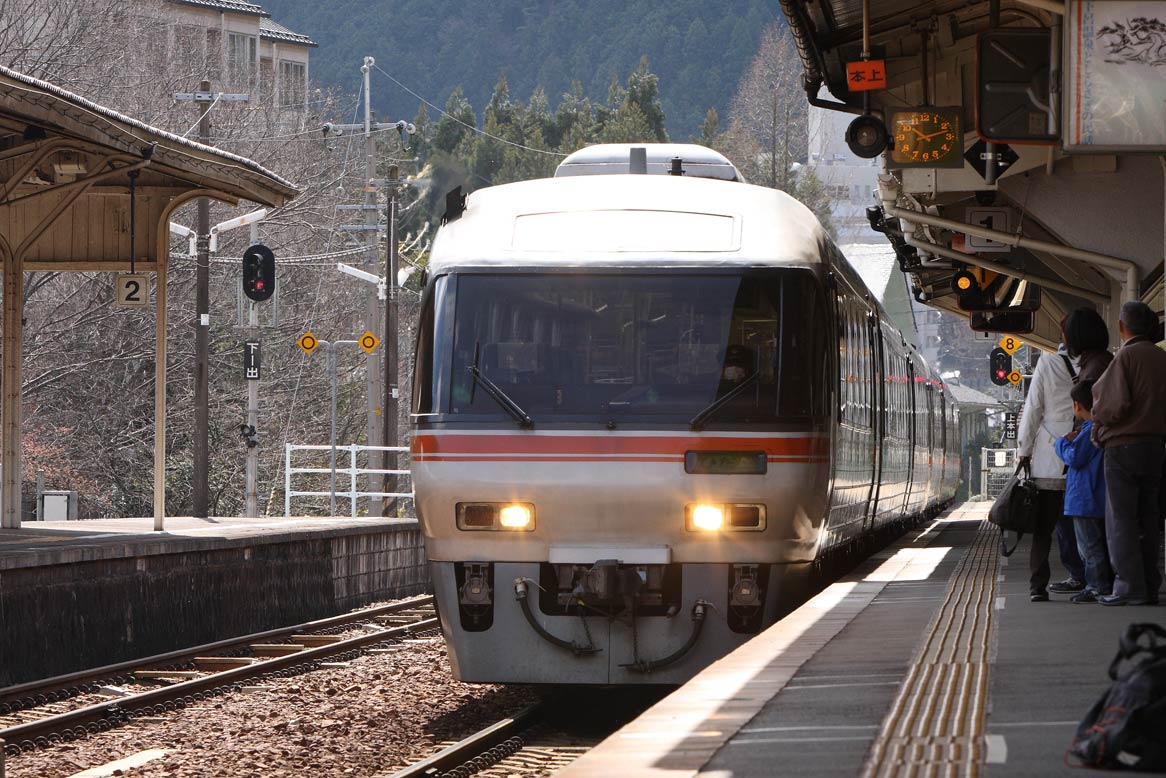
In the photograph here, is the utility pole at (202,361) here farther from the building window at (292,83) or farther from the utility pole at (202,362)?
the building window at (292,83)

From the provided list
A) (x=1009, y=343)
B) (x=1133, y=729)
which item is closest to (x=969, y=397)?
(x=1009, y=343)

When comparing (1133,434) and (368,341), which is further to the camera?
(368,341)

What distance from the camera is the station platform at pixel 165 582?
13.1 m

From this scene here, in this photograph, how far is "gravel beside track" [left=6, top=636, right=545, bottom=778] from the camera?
9836 mm

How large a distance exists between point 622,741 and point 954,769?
42.3 inches

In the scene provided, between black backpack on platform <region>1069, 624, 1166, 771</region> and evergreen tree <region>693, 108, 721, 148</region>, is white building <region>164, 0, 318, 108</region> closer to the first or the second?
evergreen tree <region>693, 108, 721, 148</region>

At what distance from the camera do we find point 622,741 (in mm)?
5734

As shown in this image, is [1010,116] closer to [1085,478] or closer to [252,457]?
[1085,478]

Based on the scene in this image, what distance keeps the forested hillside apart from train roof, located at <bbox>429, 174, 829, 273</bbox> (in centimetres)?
14027

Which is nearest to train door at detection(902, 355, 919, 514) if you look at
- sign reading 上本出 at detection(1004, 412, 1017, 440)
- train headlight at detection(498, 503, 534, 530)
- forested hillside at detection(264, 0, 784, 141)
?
train headlight at detection(498, 503, 534, 530)

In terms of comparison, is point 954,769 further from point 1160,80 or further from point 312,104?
point 312,104

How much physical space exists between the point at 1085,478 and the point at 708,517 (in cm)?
198

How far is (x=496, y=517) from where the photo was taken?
33.0ft

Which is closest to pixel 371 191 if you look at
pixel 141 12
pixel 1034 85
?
pixel 141 12
